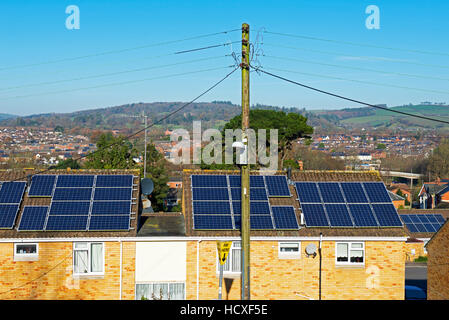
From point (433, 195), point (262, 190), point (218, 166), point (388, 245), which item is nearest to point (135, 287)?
point (262, 190)

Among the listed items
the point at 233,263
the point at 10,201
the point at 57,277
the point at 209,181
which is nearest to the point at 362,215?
the point at 233,263

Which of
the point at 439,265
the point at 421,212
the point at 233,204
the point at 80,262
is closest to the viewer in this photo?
the point at 80,262

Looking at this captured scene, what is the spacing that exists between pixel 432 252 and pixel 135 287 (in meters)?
12.9

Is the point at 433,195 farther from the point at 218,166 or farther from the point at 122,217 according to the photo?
the point at 122,217

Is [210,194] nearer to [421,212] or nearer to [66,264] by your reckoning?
[66,264]

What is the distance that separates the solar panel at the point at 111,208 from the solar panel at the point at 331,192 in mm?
7772

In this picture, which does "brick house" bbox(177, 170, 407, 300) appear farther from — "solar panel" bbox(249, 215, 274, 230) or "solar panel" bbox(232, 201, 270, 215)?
"solar panel" bbox(232, 201, 270, 215)

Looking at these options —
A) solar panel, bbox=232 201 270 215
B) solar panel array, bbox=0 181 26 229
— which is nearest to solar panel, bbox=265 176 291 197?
solar panel, bbox=232 201 270 215

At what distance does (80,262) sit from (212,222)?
4945mm

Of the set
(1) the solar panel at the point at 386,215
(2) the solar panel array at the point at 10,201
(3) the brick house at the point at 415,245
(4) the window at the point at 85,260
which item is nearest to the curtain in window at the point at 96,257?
(4) the window at the point at 85,260

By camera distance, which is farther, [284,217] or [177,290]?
[284,217]

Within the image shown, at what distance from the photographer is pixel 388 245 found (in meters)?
20.6

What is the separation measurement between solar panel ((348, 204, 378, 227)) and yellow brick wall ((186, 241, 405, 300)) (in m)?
0.83

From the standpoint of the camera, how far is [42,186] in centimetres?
2153
